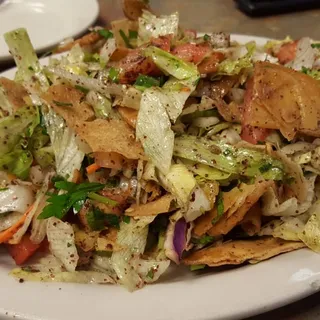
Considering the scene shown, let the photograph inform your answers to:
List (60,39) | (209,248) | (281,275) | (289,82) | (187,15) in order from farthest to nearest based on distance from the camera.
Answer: (187,15), (60,39), (289,82), (209,248), (281,275)

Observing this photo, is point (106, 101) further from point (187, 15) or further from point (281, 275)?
point (187, 15)

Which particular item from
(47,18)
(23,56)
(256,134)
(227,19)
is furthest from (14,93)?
(227,19)

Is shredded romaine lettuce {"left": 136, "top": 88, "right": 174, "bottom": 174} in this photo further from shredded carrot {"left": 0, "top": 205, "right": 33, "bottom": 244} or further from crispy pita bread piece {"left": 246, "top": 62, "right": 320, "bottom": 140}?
shredded carrot {"left": 0, "top": 205, "right": 33, "bottom": 244}

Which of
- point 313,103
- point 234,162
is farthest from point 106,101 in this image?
point 313,103

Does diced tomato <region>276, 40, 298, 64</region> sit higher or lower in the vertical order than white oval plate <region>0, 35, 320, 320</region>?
higher

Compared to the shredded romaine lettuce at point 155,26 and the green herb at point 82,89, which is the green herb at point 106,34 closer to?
the shredded romaine lettuce at point 155,26

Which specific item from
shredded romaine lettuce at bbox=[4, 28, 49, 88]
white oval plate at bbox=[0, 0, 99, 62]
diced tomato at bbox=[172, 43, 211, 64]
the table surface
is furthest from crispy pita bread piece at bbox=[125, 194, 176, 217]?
the table surface
